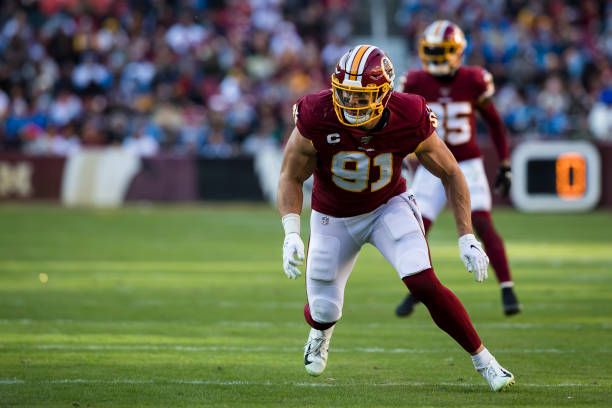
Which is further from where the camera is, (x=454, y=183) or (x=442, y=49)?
(x=442, y=49)

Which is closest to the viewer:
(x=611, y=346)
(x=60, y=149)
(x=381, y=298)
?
(x=611, y=346)

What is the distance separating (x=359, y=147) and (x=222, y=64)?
52.7 feet

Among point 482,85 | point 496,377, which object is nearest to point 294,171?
point 496,377

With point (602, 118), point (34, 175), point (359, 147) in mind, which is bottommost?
point (34, 175)

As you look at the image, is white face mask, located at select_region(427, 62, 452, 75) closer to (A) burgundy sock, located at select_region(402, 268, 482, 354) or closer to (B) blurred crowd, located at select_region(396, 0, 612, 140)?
(A) burgundy sock, located at select_region(402, 268, 482, 354)

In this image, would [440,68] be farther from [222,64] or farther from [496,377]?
[222,64]

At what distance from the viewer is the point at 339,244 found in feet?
16.9

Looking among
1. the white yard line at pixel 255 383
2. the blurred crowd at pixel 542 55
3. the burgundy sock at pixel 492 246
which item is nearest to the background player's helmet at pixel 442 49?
the burgundy sock at pixel 492 246

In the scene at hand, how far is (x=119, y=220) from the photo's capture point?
1532cm

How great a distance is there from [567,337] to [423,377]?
1565 mm

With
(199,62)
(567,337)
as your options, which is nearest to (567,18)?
(199,62)

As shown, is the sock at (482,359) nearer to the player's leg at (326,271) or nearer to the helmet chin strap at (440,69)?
the player's leg at (326,271)

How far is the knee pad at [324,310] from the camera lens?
5141 millimetres

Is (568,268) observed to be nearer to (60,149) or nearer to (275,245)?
(275,245)
